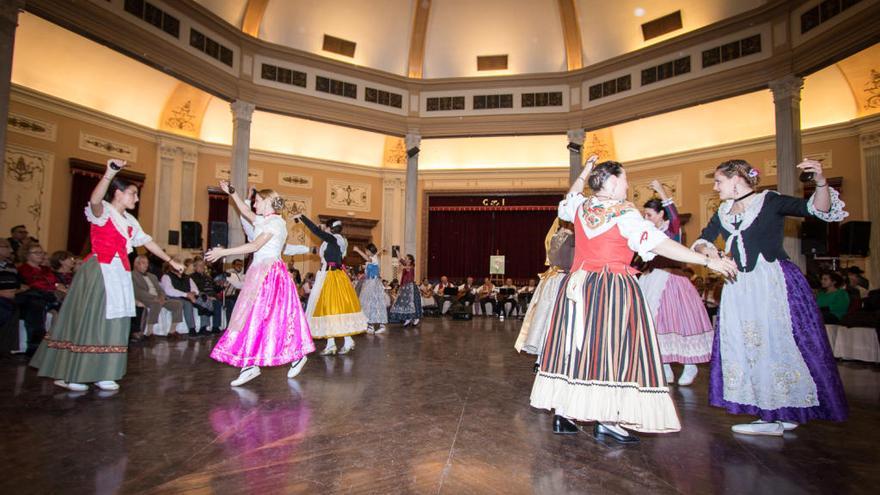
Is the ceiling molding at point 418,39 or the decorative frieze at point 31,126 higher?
the ceiling molding at point 418,39

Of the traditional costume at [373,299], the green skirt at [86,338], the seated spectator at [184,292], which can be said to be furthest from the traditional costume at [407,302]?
the green skirt at [86,338]

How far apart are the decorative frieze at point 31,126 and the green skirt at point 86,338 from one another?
25.0ft

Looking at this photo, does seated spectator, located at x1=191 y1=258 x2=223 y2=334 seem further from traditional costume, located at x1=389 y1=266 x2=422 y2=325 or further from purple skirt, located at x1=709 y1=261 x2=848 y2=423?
purple skirt, located at x1=709 y1=261 x2=848 y2=423

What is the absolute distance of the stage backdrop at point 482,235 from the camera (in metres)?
15.1

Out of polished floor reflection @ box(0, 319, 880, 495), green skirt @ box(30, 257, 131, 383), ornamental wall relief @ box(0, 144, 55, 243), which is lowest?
polished floor reflection @ box(0, 319, 880, 495)

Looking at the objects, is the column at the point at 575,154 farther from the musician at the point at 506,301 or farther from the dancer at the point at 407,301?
the dancer at the point at 407,301

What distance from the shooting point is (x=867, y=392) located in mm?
3887

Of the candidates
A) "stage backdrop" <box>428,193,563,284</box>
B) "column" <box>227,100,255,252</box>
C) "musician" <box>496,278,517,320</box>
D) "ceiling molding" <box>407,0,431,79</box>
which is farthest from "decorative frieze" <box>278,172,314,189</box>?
"musician" <box>496,278,517,320</box>

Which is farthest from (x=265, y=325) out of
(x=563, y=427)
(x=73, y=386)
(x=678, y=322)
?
(x=678, y=322)

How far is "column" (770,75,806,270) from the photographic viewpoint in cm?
847

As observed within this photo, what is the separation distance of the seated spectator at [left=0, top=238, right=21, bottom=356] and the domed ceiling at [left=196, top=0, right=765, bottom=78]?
7818 mm

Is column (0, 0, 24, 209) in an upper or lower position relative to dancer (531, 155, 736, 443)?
upper

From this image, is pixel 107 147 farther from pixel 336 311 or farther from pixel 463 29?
pixel 463 29

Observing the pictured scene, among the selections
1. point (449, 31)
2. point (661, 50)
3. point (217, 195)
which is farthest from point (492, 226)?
point (217, 195)
